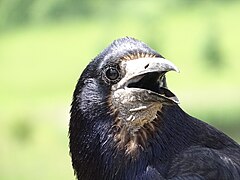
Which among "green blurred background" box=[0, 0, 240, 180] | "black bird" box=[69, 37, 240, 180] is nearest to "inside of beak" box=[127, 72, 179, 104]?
"black bird" box=[69, 37, 240, 180]

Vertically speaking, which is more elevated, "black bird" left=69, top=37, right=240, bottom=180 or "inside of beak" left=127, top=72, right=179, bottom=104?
"inside of beak" left=127, top=72, right=179, bottom=104

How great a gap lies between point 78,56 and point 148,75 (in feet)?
15.8

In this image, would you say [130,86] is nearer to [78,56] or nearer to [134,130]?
[134,130]

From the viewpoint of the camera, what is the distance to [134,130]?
14.1 feet

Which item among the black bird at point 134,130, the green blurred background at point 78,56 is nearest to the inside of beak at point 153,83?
the black bird at point 134,130

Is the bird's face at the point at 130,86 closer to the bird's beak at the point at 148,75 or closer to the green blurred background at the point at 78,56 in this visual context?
the bird's beak at the point at 148,75

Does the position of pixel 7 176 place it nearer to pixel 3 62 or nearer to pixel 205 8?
pixel 3 62

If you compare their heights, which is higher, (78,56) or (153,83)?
(153,83)

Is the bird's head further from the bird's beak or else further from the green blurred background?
the green blurred background

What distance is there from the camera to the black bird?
421 centimetres

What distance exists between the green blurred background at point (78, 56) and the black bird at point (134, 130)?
3800 millimetres

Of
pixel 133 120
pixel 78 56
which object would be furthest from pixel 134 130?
pixel 78 56

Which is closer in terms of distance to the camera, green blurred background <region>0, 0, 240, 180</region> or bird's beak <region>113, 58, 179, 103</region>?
bird's beak <region>113, 58, 179, 103</region>

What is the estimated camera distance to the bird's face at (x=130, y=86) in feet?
13.8
